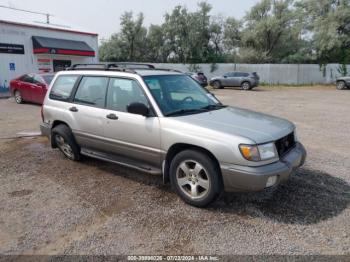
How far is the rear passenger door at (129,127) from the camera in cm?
399

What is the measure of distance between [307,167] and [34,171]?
4.60 metres

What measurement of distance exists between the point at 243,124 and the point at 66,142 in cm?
316

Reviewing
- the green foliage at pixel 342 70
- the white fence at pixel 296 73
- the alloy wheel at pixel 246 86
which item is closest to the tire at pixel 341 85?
the white fence at pixel 296 73

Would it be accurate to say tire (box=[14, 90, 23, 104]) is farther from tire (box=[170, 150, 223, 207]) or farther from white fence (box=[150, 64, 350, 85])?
white fence (box=[150, 64, 350, 85])

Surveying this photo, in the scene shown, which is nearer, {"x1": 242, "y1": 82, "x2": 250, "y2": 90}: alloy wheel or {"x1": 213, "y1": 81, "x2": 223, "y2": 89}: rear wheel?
{"x1": 242, "y1": 82, "x2": 250, "y2": 90}: alloy wheel

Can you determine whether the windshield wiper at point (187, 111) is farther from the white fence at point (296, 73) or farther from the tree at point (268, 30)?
the tree at point (268, 30)

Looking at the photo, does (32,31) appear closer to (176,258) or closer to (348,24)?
(176,258)

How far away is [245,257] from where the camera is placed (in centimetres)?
283

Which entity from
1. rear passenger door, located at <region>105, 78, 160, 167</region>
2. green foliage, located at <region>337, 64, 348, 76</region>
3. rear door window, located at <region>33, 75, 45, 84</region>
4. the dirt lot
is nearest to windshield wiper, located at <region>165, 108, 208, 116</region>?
rear passenger door, located at <region>105, 78, 160, 167</region>

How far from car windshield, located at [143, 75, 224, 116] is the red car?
8713 millimetres

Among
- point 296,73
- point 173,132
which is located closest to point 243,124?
point 173,132

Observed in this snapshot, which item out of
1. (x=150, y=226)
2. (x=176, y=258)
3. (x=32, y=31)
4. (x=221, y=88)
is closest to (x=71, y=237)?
(x=150, y=226)

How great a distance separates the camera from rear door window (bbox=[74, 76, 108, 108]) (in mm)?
4625

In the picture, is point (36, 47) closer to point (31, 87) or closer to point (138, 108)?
point (31, 87)
